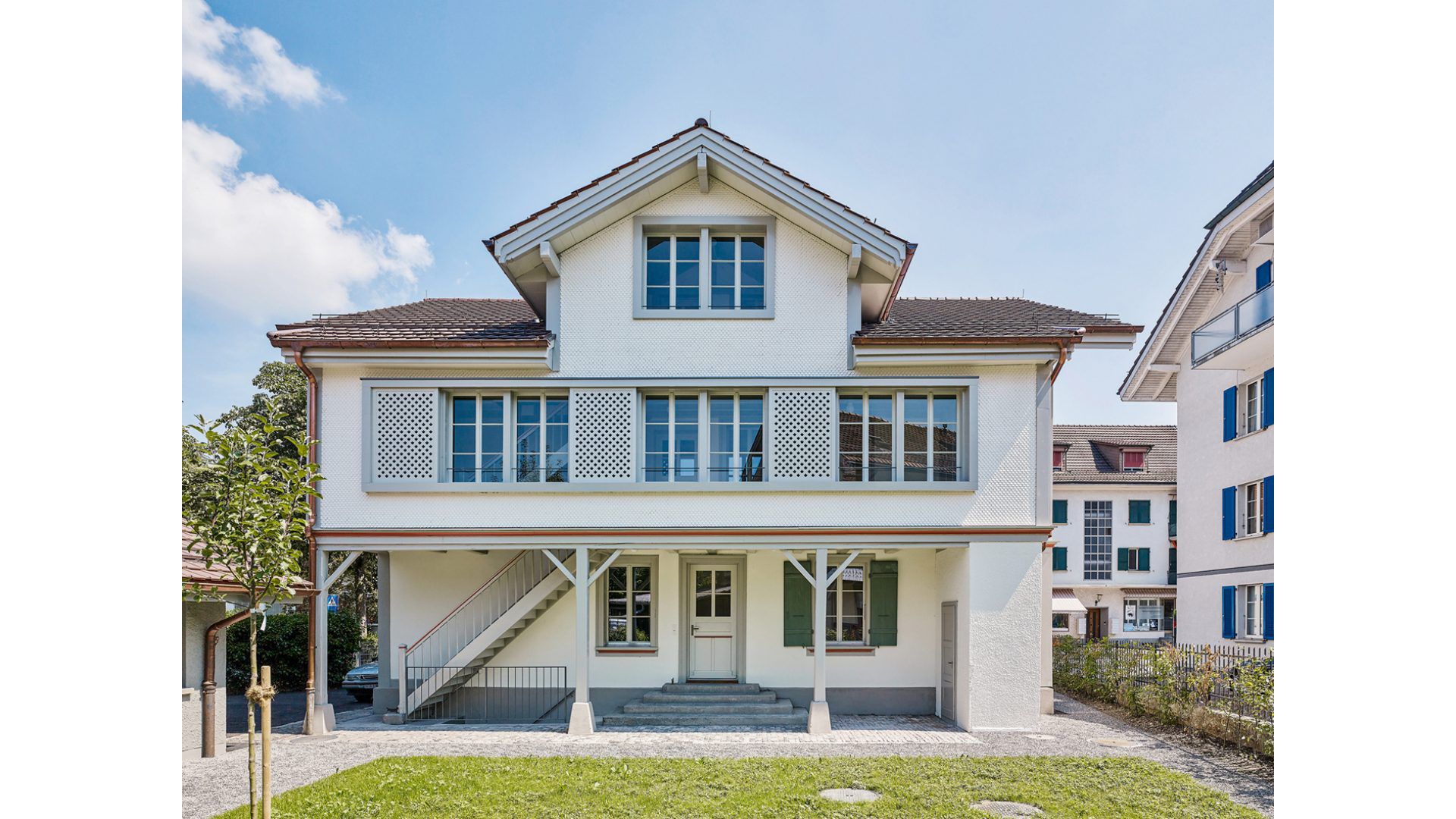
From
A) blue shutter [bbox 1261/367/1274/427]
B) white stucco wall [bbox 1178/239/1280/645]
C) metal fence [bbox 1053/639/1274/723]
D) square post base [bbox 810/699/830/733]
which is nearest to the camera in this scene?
metal fence [bbox 1053/639/1274/723]

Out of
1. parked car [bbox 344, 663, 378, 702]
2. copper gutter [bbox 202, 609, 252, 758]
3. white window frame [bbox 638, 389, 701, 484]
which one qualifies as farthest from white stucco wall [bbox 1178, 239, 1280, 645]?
copper gutter [bbox 202, 609, 252, 758]

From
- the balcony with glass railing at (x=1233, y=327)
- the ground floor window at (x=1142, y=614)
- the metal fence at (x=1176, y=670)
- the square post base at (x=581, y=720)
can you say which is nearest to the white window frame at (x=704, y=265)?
the square post base at (x=581, y=720)

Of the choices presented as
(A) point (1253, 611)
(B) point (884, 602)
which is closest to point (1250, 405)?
(A) point (1253, 611)

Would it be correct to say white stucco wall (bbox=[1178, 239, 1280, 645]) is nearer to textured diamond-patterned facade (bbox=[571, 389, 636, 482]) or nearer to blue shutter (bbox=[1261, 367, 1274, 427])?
blue shutter (bbox=[1261, 367, 1274, 427])

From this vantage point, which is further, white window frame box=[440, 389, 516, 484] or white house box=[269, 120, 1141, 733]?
white window frame box=[440, 389, 516, 484]

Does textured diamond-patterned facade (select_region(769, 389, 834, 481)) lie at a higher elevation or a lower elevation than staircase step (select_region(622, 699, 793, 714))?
higher

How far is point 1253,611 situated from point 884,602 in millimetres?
9537

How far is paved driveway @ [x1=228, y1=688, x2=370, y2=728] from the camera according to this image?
1440 centimetres

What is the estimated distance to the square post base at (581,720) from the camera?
1305 centimetres

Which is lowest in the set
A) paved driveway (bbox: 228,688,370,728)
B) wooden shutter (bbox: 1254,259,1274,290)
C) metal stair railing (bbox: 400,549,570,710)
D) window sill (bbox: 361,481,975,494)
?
paved driveway (bbox: 228,688,370,728)

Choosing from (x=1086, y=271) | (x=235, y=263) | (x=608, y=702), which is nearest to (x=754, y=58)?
(x=1086, y=271)

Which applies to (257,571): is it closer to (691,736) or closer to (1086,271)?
(691,736)

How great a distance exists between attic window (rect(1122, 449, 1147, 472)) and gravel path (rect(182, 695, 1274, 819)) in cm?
2478
